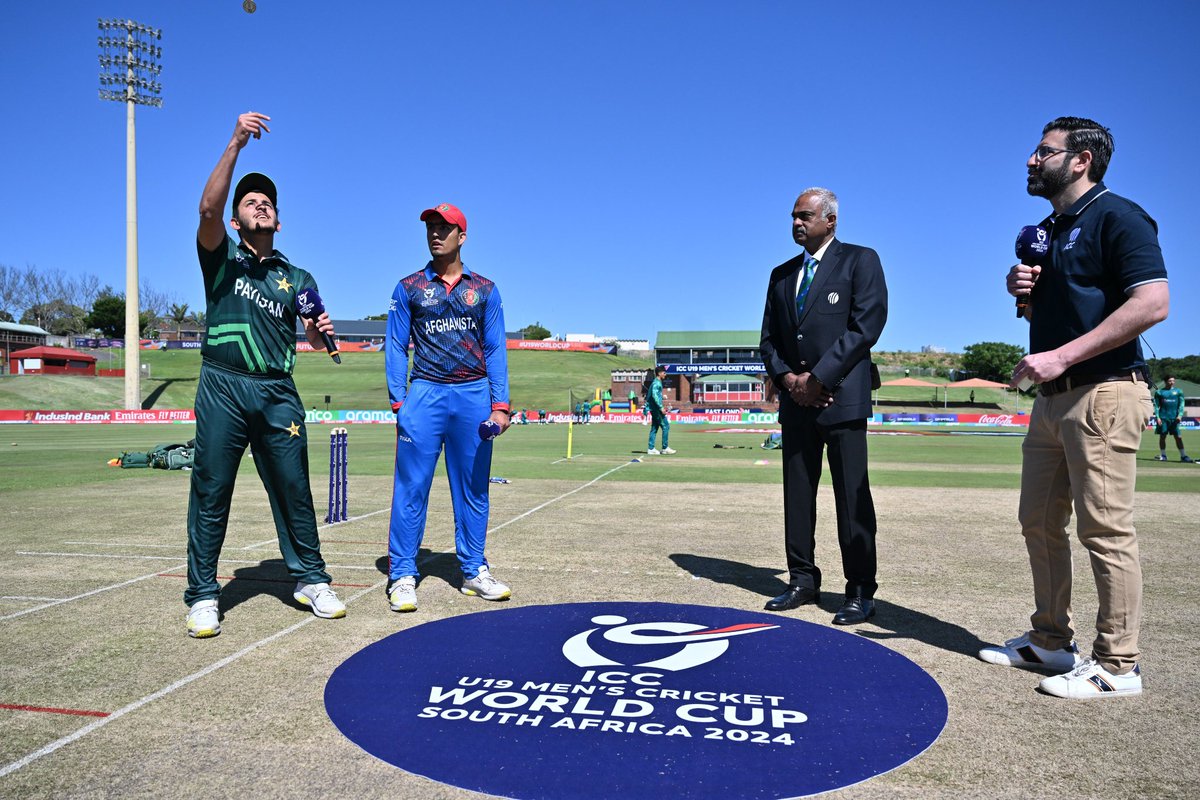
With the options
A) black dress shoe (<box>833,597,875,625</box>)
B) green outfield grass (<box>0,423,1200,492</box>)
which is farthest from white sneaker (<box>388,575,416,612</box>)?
green outfield grass (<box>0,423,1200,492</box>)

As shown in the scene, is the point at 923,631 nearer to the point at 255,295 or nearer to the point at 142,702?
the point at 142,702

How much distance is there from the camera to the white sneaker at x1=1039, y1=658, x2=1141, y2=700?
3.40m

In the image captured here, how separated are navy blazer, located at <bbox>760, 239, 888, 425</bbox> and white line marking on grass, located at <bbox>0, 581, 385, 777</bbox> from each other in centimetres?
314

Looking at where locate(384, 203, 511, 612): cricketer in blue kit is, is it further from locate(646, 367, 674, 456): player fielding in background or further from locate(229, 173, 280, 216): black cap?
locate(646, 367, 674, 456): player fielding in background

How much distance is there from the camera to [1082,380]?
141 inches

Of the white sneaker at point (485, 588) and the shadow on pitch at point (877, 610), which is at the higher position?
the white sneaker at point (485, 588)

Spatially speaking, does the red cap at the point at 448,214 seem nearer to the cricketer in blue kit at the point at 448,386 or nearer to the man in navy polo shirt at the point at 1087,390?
the cricketer in blue kit at the point at 448,386

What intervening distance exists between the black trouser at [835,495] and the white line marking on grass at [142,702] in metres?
2.86

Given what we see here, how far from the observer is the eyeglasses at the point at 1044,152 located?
3750 mm

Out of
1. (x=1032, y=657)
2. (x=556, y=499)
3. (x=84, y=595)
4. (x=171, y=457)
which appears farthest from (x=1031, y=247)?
(x=171, y=457)

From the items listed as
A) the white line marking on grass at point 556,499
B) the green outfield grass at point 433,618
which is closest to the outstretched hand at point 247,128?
the green outfield grass at point 433,618

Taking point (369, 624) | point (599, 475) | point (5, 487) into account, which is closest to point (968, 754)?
point (369, 624)

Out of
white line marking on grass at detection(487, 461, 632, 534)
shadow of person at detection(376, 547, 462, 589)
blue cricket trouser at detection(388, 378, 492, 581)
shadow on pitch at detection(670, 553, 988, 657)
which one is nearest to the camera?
shadow on pitch at detection(670, 553, 988, 657)

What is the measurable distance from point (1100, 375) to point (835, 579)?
8.90 ft
